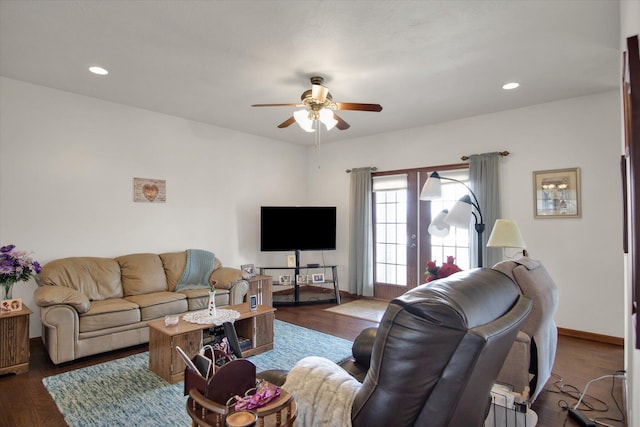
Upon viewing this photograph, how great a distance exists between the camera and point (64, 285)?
146 inches

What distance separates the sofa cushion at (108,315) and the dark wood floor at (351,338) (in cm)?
33

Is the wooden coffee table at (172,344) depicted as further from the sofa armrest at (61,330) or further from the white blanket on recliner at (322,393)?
the white blanket on recliner at (322,393)

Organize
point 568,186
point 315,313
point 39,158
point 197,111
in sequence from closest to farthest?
point 39,158, point 568,186, point 197,111, point 315,313

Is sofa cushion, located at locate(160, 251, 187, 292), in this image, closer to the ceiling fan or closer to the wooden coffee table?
the wooden coffee table

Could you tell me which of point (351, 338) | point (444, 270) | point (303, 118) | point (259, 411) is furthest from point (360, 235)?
point (259, 411)

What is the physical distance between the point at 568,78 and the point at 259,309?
405 centimetres

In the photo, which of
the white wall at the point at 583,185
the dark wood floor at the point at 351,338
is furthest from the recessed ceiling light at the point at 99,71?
the white wall at the point at 583,185

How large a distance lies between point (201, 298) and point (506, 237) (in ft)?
11.1

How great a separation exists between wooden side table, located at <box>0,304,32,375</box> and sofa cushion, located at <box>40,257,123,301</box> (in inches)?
24.1

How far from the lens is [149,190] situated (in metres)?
4.78

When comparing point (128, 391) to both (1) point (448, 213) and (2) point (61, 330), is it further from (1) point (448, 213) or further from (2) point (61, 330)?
(1) point (448, 213)

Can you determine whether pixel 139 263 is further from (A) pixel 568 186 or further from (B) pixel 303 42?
(A) pixel 568 186

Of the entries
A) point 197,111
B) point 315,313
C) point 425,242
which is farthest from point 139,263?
point 425,242

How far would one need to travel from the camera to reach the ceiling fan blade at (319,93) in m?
3.31
